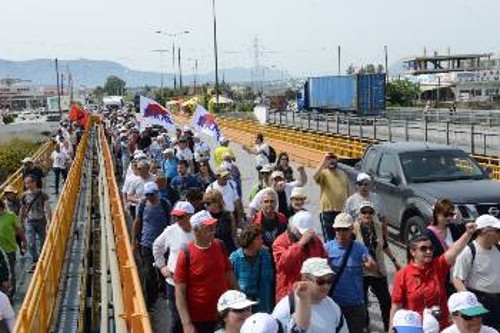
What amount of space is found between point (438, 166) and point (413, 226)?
1282 millimetres

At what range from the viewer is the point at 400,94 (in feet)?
283

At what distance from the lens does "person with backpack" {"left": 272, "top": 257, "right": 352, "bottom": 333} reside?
14.6 ft

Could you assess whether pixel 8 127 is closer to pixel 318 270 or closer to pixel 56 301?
pixel 56 301

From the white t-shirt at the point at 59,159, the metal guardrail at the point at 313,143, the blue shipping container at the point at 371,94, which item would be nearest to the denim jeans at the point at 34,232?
the white t-shirt at the point at 59,159

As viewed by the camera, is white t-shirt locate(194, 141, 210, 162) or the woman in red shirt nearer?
the woman in red shirt

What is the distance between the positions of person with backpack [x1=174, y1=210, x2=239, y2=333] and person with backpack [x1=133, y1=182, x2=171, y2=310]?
294 centimetres

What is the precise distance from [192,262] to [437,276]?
6.06 ft

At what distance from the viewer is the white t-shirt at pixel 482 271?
620 cm

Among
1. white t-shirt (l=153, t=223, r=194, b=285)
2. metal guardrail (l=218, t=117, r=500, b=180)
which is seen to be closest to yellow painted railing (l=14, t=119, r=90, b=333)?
white t-shirt (l=153, t=223, r=194, b=285)

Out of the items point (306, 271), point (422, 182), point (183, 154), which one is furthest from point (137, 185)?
point (306, 271)

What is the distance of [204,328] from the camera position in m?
6.09

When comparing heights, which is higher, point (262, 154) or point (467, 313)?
point (262, 154)

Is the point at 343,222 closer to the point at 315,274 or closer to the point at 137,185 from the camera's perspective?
the point at 315,274

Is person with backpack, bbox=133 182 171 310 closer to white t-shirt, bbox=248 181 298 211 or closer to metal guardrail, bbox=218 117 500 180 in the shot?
white t-shirt, bbox=248 181 298 211
